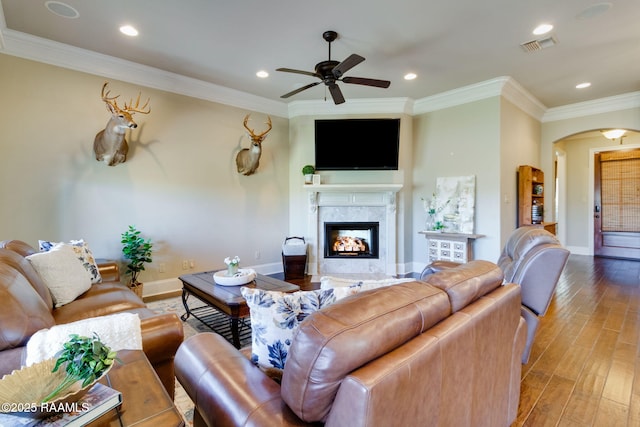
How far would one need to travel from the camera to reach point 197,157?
4.49 metres

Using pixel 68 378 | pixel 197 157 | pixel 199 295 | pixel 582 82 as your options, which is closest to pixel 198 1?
pixel 197 157

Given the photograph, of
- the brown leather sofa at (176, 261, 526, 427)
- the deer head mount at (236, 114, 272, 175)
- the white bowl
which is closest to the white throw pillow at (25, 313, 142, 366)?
the brown leather sofa at (176, 261, 526, 427)

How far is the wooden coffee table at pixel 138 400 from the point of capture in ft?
2.92

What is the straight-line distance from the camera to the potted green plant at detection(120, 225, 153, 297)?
3.65m

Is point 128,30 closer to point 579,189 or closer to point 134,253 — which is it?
point 134,253

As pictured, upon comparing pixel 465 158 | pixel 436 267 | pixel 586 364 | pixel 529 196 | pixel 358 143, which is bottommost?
pixel 586 364

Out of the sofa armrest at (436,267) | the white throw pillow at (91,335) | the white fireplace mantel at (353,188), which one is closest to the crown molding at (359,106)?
the white fireplace mantel at (353,188)

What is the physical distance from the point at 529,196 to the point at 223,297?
490 centimetres

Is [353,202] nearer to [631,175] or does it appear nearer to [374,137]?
[374,137]

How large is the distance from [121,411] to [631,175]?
30.2ft

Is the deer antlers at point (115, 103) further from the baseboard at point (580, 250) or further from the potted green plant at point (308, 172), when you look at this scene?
the baseboard at point (580, 250)

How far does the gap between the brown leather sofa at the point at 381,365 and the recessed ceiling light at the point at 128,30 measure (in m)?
3.22

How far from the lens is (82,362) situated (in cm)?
85

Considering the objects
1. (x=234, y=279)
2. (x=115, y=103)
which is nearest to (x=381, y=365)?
(x=234, y=279)
